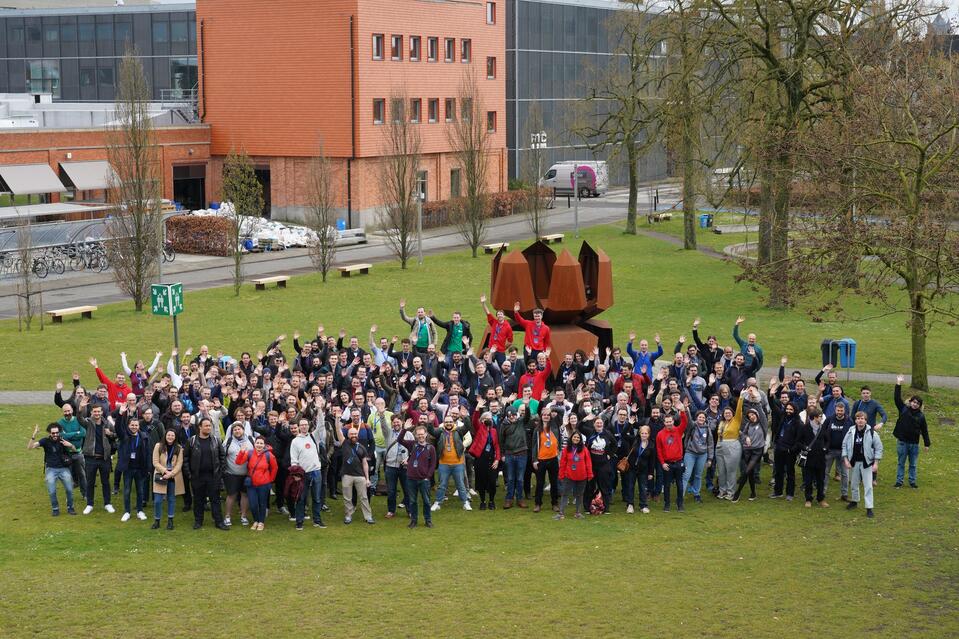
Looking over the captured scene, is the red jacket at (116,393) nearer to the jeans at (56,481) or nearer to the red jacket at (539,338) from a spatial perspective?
the jeans at (56,481)

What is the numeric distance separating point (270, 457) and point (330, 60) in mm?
42019

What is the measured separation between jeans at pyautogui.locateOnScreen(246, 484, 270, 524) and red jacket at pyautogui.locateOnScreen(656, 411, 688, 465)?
→ 5.18 m

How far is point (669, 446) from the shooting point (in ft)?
53.4

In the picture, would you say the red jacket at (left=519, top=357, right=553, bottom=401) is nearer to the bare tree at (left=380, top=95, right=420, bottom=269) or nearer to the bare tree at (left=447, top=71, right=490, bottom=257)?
the bare tree at (left=380, top=95, right=420, bottom=269)

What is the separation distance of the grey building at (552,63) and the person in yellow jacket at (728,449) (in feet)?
172

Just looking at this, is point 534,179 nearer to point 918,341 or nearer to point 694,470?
point 918,341

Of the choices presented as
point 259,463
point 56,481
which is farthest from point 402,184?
point 259,463

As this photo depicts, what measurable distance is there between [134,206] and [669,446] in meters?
21.8

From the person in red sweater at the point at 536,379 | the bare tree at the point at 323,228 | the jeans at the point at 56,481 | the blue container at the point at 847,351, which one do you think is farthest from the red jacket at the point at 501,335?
the bare tree at the point at 323,228

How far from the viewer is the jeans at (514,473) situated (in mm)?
16609

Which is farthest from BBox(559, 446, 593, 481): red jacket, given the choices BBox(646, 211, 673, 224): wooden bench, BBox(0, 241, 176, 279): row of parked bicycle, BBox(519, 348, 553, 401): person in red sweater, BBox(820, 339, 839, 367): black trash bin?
BBox(646, 211, 673, 224): wooden bench

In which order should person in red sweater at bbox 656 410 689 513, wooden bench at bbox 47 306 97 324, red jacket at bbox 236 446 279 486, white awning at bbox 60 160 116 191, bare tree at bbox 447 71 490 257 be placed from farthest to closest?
white awning at bbox 60 160 116 191 < bare tree at bbox 447 71 490 257 < wooden bench at bbox 47 306 97 324 < person in red sweater at bbox 656 410 689 513 < red jacket at bbox 236 446 279 486

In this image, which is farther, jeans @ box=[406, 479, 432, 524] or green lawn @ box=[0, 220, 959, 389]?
green lawn @ box=[0, 220, 959, 389]

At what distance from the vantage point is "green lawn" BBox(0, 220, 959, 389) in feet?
Result: 91.1
